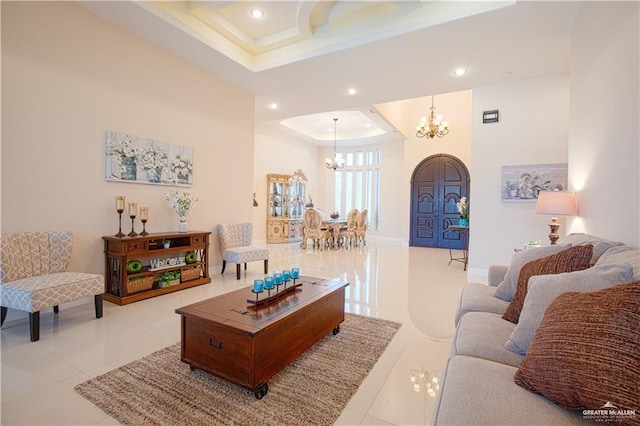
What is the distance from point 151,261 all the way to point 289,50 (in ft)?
11.4

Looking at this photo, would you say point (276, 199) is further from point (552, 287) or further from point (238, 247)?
point (552, 287)

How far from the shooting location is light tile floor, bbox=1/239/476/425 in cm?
164

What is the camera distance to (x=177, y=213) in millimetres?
4207

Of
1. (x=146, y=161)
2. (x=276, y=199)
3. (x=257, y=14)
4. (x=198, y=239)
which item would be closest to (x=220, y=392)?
(x=198, y=239)

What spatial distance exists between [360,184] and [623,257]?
30.9 feet

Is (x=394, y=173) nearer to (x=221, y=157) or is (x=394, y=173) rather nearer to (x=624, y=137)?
(x=221, y=157)

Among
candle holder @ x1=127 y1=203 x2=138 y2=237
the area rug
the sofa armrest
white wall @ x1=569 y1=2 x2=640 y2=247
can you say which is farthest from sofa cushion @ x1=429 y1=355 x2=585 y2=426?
candle holder @ x1=127 y1=203 x2=138 y2=237

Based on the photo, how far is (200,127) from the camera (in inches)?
178

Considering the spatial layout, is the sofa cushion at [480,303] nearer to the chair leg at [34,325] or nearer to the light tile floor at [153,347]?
the light tile floor at [153,347]

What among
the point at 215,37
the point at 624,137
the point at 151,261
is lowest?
the point at 151,261

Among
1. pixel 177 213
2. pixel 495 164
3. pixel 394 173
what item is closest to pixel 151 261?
pixel 177 213

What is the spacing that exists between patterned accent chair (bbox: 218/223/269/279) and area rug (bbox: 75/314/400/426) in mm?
2287

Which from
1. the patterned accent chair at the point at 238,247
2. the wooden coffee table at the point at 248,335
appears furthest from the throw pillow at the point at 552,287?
the patterned accent chair at the point at 238,247

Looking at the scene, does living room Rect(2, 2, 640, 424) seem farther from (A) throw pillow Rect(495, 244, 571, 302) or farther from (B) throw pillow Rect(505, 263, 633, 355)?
(B) throw pillow Rect(505, 263, 633, 355)
